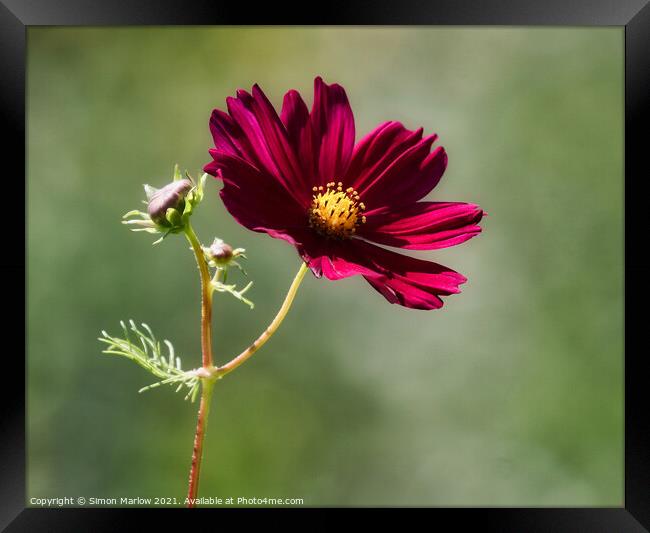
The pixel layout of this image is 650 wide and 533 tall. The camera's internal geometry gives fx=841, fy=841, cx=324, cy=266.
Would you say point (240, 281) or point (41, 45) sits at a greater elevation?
point (41, 45)

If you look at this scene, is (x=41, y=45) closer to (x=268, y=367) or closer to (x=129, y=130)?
(x=129, y=130)

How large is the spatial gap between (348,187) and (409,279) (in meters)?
0.14

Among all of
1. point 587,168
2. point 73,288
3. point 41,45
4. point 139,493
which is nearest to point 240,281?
point 73,288

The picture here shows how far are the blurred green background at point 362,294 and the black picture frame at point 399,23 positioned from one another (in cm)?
25

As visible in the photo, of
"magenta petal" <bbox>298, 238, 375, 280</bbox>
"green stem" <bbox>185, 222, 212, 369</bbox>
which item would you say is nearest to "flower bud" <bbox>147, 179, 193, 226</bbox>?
"green stem" <bbox>185, 222, 212, 369</bbox>

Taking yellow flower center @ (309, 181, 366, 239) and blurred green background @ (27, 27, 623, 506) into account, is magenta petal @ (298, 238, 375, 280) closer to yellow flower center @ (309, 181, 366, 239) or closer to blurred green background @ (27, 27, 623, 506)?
yellow flower center @ (309, 181, 366, 239)

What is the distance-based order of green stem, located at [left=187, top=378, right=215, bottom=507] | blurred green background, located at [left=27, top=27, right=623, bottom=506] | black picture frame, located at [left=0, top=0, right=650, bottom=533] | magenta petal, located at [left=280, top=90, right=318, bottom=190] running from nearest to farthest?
green stem, located at [left=187, top=378, right=215, bottom=507], magenta petal, located at [left=280, top=90, right=318, bottom=190], black picture frame, located at [left=0, top=0, right=650, bottom=533], blurred green background, located at [left=27, top=27, right=623, bottom=506]

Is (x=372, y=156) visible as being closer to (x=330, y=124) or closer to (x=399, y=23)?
(x=330, y=124)

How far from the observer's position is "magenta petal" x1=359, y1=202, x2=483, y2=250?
0.95 m

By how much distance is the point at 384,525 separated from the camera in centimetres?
114

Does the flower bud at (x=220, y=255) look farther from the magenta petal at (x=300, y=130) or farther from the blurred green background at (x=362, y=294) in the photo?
the blurred green background at (x=362, y=294)

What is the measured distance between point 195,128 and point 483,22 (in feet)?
2.94

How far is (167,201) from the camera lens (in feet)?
2.68

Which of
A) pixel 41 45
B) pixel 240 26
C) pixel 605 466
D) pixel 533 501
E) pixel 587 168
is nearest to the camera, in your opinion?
pixel 240 26
